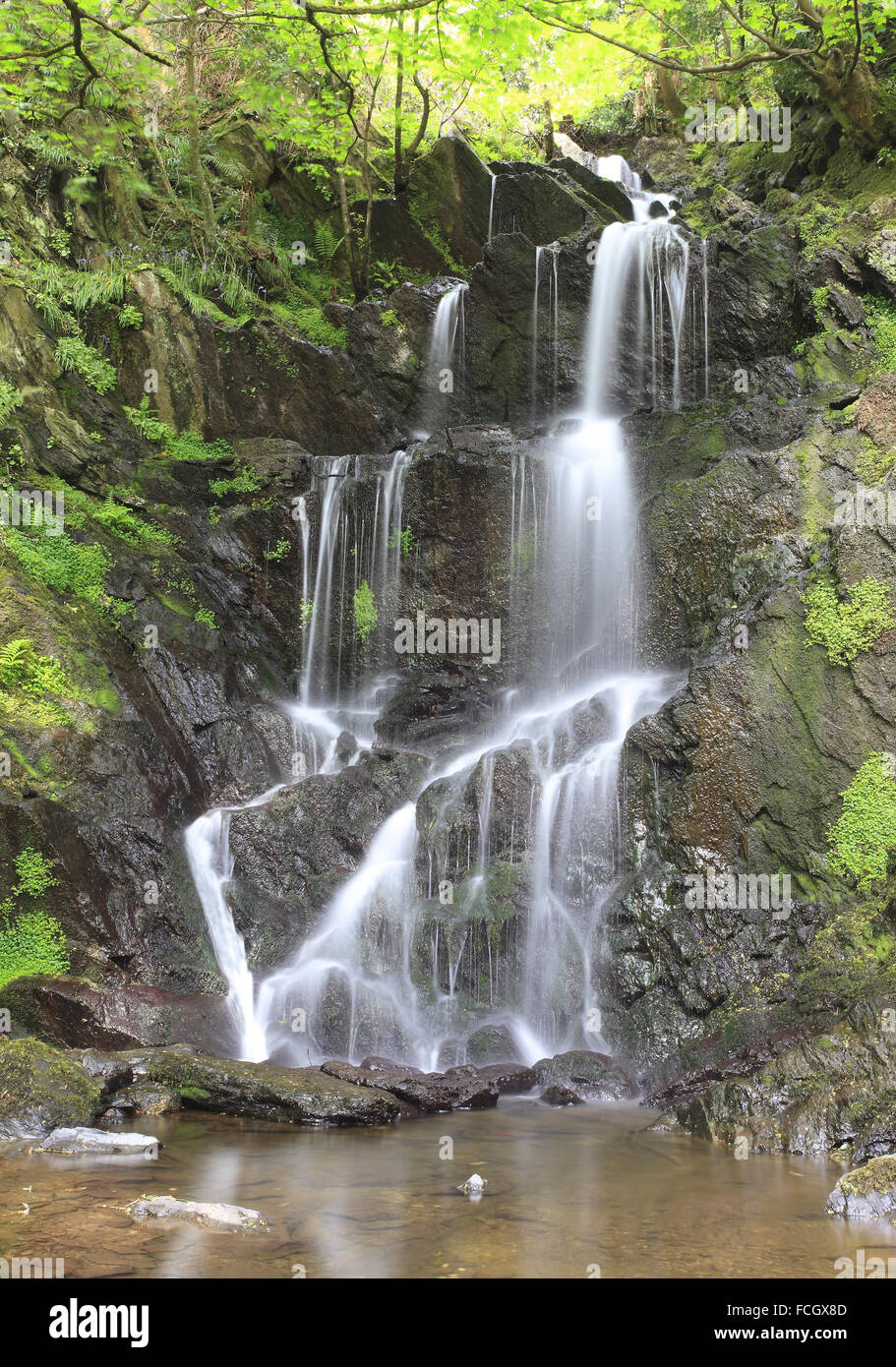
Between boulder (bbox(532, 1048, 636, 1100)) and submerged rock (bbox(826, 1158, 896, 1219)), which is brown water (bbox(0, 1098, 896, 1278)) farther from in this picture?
boulder (bbox(532, 1048, 636, 1100))

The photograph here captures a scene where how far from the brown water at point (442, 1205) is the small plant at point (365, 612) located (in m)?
7.94

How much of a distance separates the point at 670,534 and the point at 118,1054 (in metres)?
8.23

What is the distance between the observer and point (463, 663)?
13.7 m

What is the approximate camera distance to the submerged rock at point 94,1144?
6.24 meters

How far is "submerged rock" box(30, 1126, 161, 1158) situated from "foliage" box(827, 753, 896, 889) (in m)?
6.09

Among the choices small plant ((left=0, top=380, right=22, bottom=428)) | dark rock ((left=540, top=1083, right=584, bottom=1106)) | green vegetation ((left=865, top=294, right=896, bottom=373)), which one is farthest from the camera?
small plant ((left=0, top=380, right=22, bottom=428))

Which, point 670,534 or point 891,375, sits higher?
point 891,375

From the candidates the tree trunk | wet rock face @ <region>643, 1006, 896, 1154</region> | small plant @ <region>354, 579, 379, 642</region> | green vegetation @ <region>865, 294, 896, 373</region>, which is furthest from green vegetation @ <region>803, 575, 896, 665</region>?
the tree trunk

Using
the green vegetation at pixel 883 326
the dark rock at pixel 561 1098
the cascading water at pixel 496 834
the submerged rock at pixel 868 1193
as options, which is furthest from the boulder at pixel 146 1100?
the green vegetation at pixel 883 326

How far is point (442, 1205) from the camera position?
5.36m

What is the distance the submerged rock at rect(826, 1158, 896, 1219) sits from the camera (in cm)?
522

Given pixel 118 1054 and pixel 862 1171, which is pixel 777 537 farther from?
pixel 118 1054

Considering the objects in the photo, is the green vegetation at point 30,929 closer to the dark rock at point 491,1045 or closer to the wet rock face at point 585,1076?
the dark rock at point 491,1045
